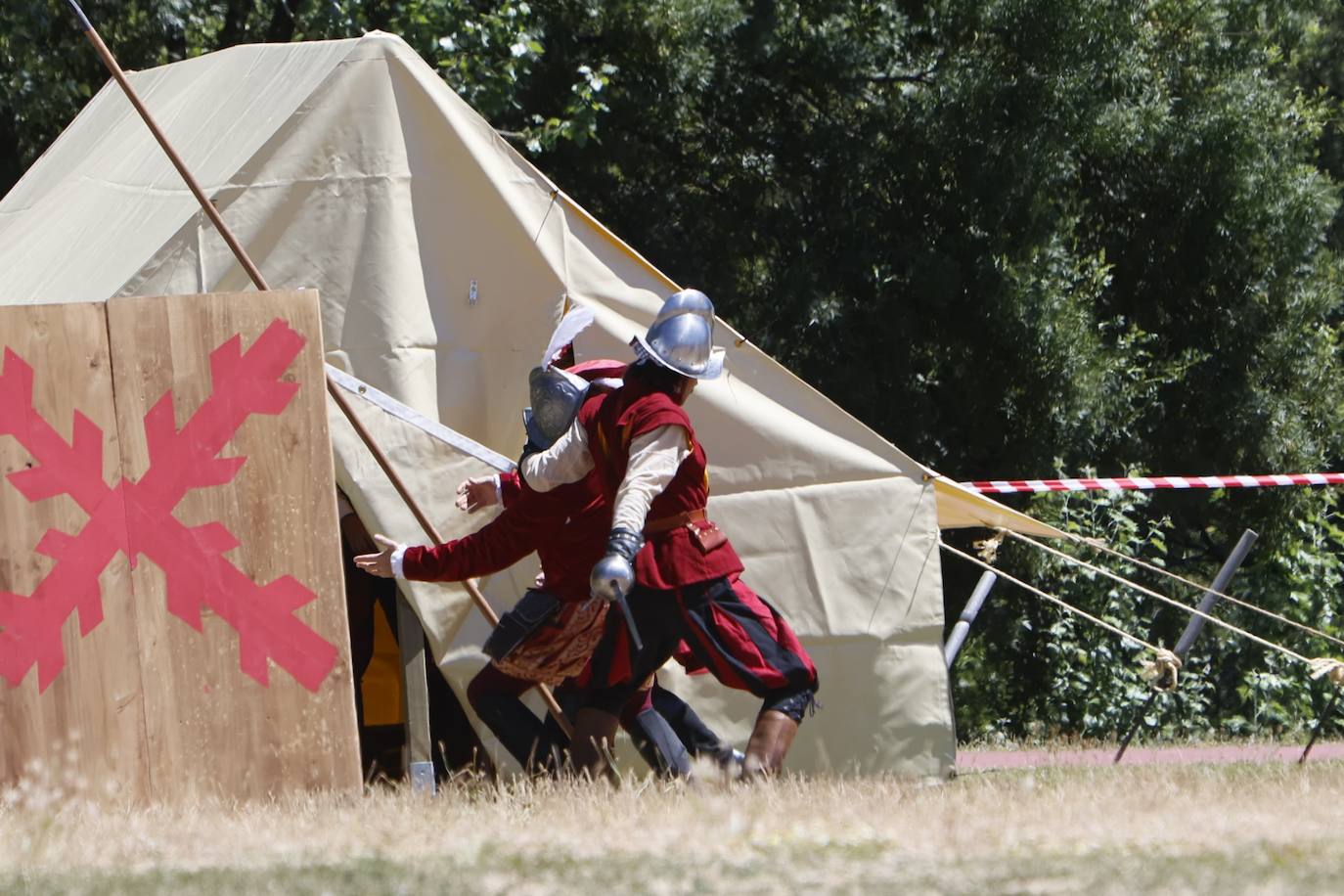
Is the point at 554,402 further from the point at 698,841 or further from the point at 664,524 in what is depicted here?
the point at 698,841

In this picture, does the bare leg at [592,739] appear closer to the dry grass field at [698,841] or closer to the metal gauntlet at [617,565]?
the dry grass field at [698,841]

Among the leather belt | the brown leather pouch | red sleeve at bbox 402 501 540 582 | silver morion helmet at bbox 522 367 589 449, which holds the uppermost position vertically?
silver morion helmet at bbox 522 367 589 449

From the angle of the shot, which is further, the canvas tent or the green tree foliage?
the green tree foliage

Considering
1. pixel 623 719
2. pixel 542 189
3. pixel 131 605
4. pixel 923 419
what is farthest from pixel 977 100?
pixel 131 605

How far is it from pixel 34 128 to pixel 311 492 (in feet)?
26.9

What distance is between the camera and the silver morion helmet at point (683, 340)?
5062 mm

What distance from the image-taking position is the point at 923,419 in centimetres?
1261

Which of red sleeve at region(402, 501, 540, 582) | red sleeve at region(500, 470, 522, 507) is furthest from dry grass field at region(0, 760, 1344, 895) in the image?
red sleeve at region(500, 470, 522, 507)

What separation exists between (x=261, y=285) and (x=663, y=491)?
59.3 inches

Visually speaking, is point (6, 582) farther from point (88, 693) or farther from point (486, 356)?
point (486, 356)

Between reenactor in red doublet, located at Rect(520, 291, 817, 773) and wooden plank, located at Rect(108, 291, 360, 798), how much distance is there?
846 mm

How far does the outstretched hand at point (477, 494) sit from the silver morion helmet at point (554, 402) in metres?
0.20

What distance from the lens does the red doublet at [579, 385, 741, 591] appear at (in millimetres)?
4996

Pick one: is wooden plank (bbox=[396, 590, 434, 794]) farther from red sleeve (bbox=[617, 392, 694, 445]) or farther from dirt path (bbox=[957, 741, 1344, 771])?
dirt path (bbox=[957, 741, 1344, 771])
